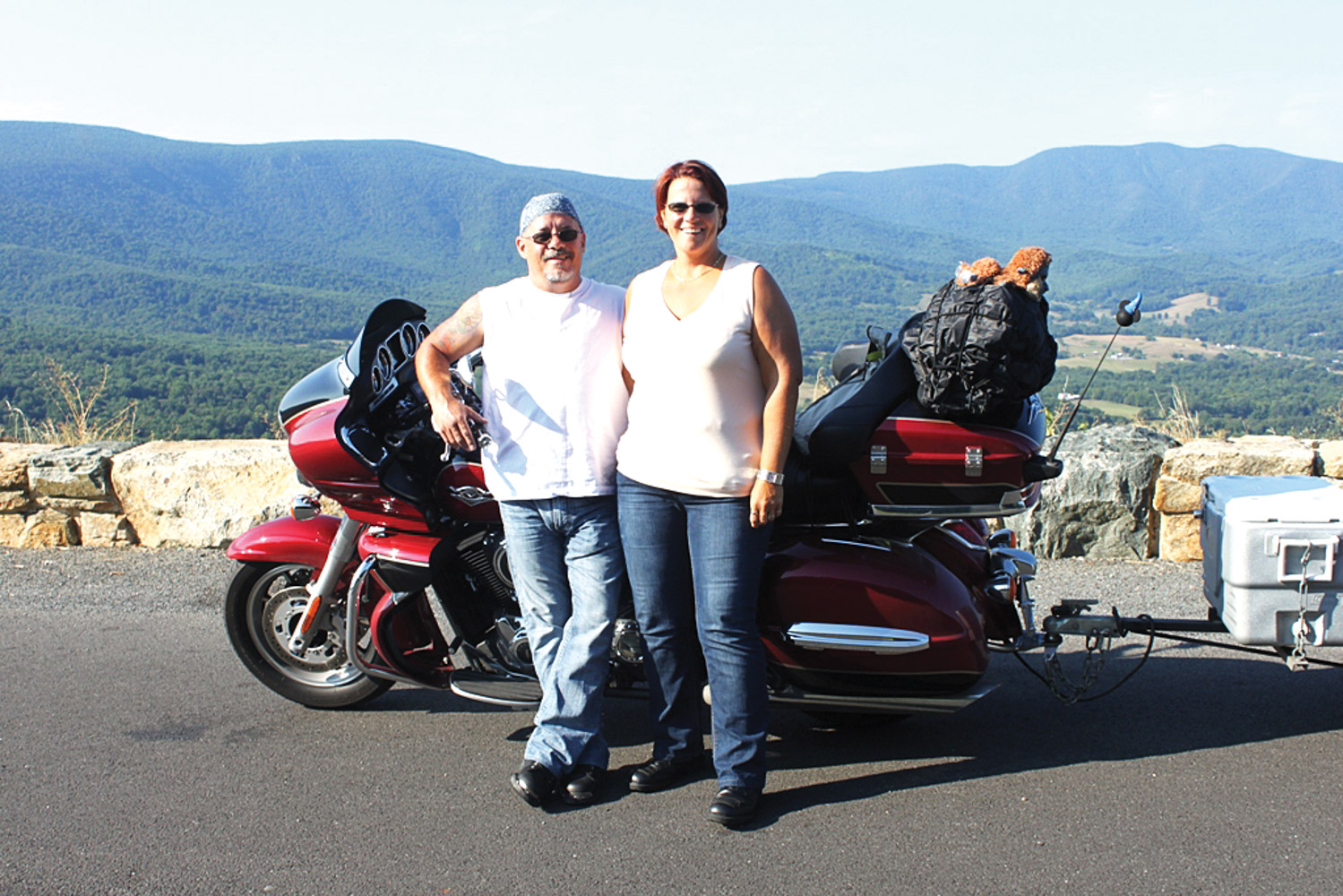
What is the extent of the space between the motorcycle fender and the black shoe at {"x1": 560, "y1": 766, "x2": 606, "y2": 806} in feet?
4.24

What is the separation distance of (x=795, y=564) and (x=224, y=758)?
77.8 inches

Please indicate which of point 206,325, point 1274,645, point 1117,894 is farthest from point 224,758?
point 206,325

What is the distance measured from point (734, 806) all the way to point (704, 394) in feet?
3.83

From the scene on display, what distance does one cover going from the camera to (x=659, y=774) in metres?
3.61

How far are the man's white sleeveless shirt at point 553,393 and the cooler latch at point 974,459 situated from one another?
1.03 m

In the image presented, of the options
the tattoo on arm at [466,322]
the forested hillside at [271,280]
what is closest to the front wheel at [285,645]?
the tattoo on arm at [466,322]

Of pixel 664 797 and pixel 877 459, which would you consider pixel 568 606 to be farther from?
pixel 877 459

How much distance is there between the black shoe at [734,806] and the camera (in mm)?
3336

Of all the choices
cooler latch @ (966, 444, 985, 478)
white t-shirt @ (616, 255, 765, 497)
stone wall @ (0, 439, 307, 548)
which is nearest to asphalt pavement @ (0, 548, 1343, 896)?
cooler latch @ (966, 444, 985, 478)

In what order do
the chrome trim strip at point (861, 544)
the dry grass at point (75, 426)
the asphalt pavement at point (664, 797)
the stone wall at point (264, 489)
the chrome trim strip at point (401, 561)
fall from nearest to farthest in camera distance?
1. the asphalt pavement at point (664, 797)
2. the chrome trim strip at point (861, 544)
3. the chrome trim strip at point (401, 561)
4. the stone wall at point (264, 489)
5. the dry grass at point (75, 426)

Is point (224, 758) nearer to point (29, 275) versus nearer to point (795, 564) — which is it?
point (795, 564)

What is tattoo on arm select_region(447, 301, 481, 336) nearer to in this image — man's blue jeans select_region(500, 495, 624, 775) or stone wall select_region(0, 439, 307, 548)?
man's blue jeans select_region(500, 495, 624, 775)

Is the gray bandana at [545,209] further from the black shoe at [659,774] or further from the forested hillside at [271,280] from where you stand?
the forested hillside at [271,280]

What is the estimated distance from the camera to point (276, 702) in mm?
4410
